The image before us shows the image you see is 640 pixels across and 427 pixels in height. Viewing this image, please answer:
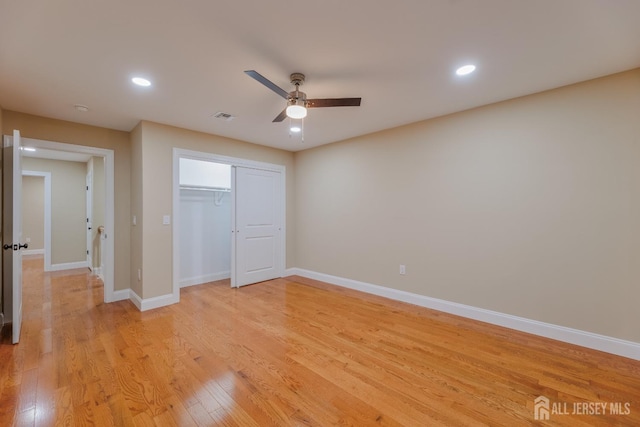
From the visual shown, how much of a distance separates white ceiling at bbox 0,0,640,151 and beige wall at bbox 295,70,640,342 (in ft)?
1.21

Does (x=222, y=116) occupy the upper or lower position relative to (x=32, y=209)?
upper

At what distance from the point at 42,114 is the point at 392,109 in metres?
4.25

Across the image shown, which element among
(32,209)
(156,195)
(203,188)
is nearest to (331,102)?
(156,195)

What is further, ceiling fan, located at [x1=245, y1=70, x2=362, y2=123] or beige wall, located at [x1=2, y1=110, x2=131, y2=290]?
beige wall, located at [x1=2, y1=110, x2=131, y2=290]

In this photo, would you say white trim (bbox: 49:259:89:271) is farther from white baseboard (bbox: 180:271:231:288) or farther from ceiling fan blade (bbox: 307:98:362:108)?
ceiling fan blade (bbox: 307:98:362:108)

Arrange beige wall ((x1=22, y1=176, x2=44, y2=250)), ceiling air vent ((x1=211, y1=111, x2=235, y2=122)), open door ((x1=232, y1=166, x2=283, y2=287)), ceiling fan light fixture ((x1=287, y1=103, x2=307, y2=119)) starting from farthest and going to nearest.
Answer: beige wall ((x1=22, y1=176, x2=44, y2=250)), open door ((x1=232, y1=166, x2=283, y2=287)), ceiling air vent ((x1=211, y1=111, x2=235, y2=122)), ceiling fan light fixture ((x1=287, y1=103, x2=307, y2=119))

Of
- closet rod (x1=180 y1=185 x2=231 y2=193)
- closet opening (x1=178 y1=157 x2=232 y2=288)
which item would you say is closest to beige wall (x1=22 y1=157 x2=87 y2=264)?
closet opening (x1=178 y1=157 x2=232 y2=288)

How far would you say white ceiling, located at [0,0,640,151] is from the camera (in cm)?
165

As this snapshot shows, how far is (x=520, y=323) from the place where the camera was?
9.41 ft

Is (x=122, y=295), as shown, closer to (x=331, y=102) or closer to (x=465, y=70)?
(x=331, y=102)

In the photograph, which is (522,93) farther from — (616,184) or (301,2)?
(301,2)

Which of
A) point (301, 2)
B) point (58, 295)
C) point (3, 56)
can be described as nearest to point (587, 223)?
point (301, 2)

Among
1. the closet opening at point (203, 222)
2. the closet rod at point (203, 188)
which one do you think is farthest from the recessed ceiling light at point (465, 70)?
the closet rod at point (203, 188)

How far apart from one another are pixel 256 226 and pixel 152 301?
1925mm
